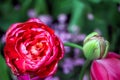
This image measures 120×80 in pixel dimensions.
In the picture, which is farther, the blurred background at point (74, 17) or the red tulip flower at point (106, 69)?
the blurred background at point (74, 17)

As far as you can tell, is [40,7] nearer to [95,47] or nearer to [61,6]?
[61,6]

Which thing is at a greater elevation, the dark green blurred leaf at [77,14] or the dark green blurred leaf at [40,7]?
the dark green blurred leaf at [40,7]

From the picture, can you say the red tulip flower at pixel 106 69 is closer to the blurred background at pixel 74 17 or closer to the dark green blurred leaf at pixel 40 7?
the blurred background at pixel 74 17

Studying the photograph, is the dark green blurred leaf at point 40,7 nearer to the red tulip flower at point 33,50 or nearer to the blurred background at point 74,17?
the blurred background at point 74,17

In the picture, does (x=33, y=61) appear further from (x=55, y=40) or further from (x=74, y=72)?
(x=74, y=72)

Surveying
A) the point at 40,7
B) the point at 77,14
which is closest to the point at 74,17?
the point at 77,14

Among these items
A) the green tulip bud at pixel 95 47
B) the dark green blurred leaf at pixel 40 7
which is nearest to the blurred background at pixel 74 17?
the dark green blurred leaf at pixel 40 7

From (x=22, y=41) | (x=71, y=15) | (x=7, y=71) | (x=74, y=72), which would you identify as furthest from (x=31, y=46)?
(x=71, y=15)
